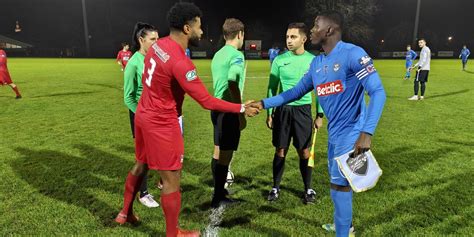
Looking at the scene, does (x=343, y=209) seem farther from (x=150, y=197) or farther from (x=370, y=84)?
(x=150, y=197)

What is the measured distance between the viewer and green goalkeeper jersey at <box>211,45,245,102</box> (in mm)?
4176

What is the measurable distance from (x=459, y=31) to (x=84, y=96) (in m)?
86.9

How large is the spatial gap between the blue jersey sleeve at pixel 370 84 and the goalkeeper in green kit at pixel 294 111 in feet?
5.56

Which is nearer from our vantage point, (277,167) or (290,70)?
(290,70)

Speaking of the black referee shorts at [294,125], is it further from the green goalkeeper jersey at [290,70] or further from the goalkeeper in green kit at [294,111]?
the green goalkeeper jersey at [290,70]

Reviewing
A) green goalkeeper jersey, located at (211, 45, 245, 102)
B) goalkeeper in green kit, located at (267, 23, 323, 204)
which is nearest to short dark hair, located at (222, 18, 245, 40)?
green goalkeeper jersey, located at (211, 45, 245, 102)

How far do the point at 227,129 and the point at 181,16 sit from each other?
1666 millimetres

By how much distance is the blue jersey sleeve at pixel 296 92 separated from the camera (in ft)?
11.3

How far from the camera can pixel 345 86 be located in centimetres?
296

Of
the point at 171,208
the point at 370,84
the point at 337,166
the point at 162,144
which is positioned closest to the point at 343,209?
the point at 337,166

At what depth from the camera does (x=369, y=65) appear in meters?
2.75

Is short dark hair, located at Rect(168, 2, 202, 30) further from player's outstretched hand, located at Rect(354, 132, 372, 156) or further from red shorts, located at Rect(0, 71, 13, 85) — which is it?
red shorts, located at Rect(0, 71, 13, 85)

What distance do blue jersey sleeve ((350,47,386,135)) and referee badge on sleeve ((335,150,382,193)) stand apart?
10.9 inches

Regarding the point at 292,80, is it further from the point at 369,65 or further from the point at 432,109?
the point at 432,109
